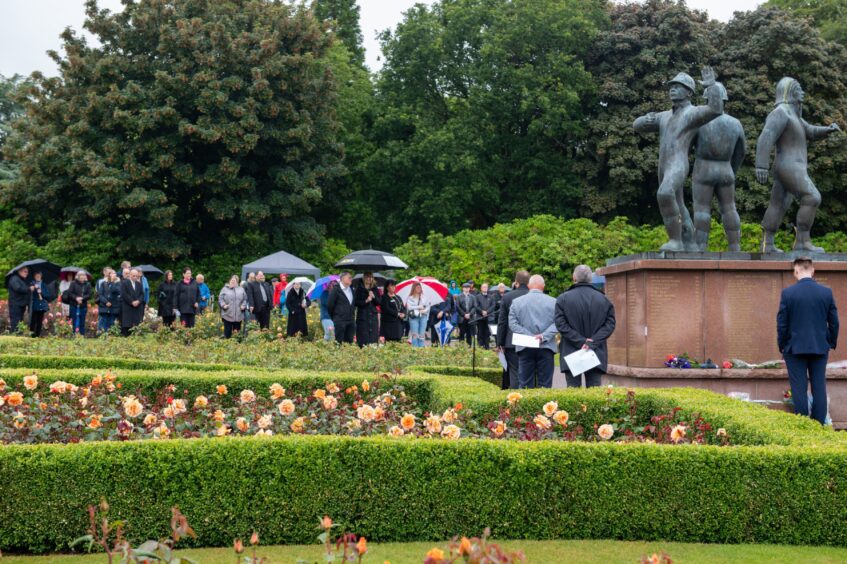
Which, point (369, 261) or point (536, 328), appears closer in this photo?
point (536, 328)

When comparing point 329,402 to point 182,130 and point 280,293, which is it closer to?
point 280,293

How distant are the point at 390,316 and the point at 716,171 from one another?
743cm

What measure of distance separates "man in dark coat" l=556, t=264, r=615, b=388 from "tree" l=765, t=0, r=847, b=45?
2905 cm

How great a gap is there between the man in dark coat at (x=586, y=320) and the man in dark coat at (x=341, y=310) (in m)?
6.86

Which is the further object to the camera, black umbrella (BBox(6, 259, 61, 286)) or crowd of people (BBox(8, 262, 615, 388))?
black umbrella (BBox(6, 259, 61, 286))

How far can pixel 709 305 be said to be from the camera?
425 inches

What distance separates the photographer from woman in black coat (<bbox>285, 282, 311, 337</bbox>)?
1753 cm

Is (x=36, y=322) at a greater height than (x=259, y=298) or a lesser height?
lesser

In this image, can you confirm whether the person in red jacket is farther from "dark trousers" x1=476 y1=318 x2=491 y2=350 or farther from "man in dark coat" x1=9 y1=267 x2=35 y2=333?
"man in dark coat" x1=9 y1=267 x2=35 y2=333

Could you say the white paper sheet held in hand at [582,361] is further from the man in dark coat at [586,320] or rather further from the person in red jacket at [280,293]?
the person in red jacket at [280,293]

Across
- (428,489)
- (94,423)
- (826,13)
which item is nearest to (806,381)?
(428,489)

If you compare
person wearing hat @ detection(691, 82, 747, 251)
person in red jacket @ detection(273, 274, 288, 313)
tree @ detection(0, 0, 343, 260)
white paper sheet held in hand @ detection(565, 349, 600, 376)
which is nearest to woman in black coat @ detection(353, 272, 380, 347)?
person in red jacket @ detection(273, 274, 288, 313)

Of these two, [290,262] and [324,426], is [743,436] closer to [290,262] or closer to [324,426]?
[324,426]

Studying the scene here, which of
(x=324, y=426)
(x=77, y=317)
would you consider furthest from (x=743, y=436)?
(x=77, y=317)
